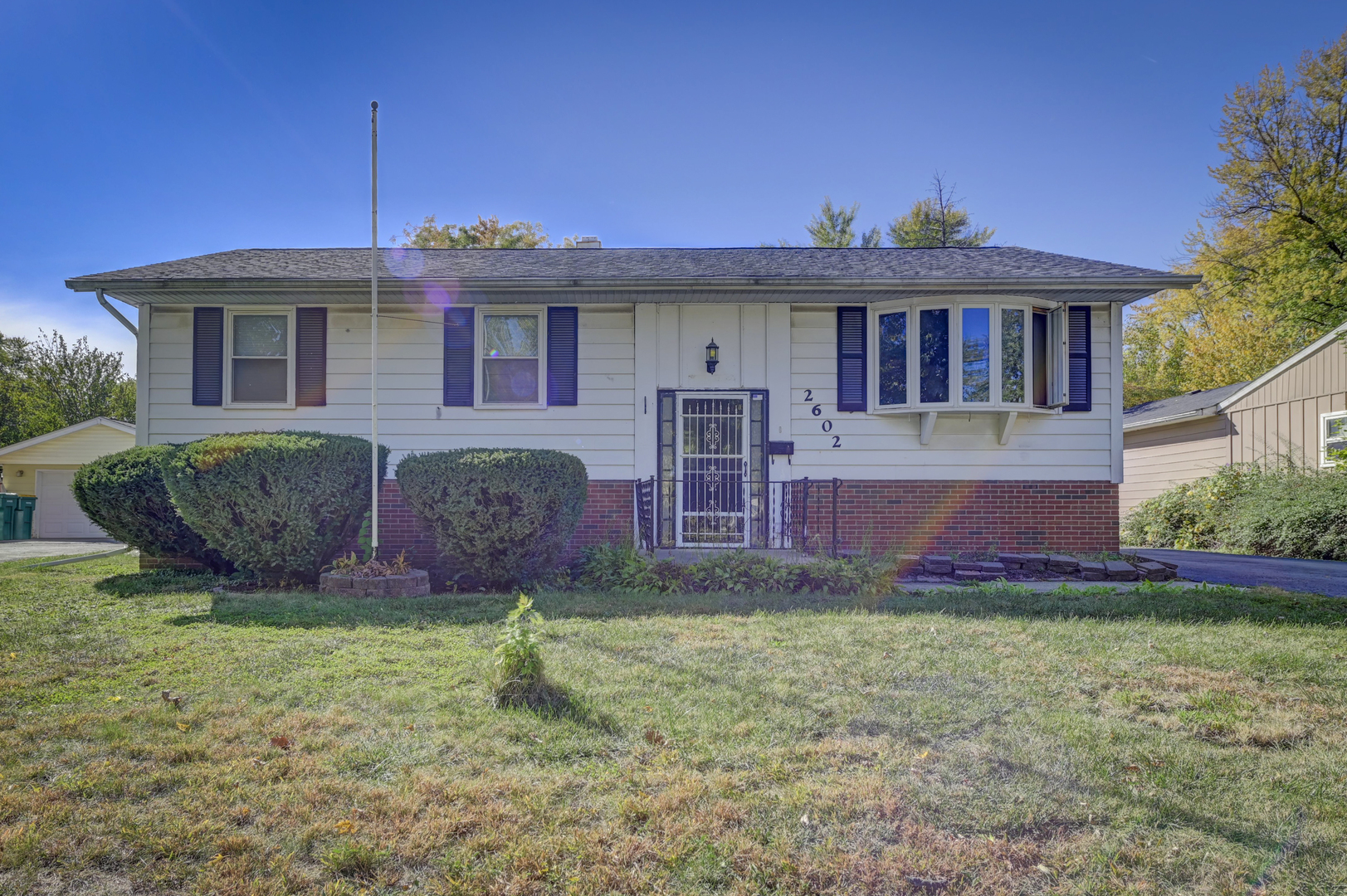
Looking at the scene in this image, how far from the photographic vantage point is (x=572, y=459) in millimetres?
6465

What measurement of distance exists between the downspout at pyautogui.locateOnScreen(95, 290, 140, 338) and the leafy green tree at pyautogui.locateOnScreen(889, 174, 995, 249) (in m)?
21.2

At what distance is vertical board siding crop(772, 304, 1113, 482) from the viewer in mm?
8297

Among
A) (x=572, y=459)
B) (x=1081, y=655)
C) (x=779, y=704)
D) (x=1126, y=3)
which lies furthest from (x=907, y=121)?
(x=779, y=704)

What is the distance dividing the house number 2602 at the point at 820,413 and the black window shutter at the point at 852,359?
23 centimetres

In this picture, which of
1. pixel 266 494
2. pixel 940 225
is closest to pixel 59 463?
pixel 266 494

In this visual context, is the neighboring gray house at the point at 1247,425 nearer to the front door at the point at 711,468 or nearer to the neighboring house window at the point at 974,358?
the neighboring house window at the point at 974,358

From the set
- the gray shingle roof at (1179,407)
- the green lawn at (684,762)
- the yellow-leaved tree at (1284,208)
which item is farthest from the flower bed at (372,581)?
the yellow-leaved tree at (1284,208)

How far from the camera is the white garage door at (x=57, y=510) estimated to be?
19391mm

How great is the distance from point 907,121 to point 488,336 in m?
6.82

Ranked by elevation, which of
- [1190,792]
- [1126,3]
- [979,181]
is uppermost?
[979,181]

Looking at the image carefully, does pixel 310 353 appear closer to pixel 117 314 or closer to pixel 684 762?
pixel 117 314

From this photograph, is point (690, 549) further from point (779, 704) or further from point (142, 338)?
point (142, 338)

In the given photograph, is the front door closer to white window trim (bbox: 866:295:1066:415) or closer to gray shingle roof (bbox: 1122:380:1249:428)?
white window trim (bbox: 866:295:1066:415)

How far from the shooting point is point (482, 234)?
2059cm
